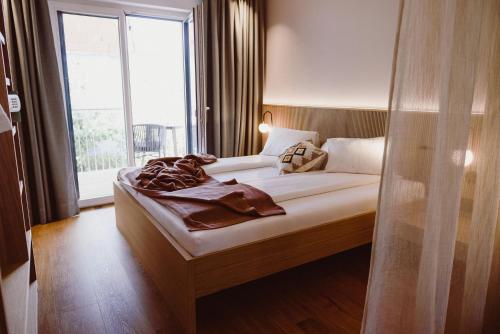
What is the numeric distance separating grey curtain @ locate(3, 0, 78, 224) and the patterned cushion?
2244 millimetres

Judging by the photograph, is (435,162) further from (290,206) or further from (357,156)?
(357,156)

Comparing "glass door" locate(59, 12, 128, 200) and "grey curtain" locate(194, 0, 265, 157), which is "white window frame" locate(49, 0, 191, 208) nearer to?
"glass door" locate(59, 12, 128, 200)

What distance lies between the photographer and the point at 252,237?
1872 mm

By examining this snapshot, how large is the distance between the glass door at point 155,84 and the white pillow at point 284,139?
131 centimetres

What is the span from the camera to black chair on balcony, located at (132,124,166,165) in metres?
4.34

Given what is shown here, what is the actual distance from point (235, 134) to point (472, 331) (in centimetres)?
340

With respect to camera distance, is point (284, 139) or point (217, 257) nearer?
point (217, 257)

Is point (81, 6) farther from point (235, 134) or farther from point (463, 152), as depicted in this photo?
point (463, 152)

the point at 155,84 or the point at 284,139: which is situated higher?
the point at 155,84

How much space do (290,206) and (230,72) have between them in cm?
258

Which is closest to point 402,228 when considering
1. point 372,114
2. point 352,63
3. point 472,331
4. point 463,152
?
point 463,152

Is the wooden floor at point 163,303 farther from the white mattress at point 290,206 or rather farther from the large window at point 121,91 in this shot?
the large window at point 121,91

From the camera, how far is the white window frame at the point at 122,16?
134 inches

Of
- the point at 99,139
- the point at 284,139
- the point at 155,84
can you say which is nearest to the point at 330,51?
the point at 284,139
